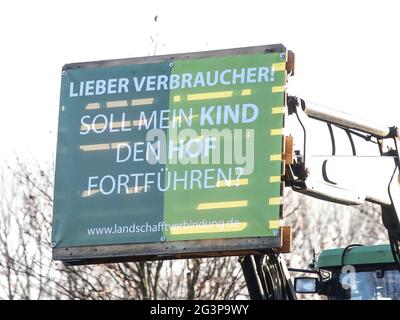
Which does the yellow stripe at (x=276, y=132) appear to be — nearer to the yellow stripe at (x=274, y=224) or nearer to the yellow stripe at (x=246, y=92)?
the yellow stripe at (x=246, y=92)

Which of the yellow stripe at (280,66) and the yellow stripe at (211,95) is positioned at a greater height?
the yellow stripe at (280,66)

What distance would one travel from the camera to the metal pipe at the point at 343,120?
13.1 meters

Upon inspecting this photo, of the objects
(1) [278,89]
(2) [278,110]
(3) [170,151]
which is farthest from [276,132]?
(3) [170,151]

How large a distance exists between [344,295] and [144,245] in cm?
255

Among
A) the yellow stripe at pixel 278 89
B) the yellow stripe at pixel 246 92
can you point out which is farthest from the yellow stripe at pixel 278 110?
the yellow stripe at pixel 246 92

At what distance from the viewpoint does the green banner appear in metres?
13.0

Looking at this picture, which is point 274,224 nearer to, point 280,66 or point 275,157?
point 275,157

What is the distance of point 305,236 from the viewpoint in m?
30.5

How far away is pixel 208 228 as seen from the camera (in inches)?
511

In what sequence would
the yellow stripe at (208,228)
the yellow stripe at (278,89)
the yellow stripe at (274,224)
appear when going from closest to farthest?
the yellow stripe at (274,224)
the yellow stripe at (208,228)
the yellow stripe at (278,89)

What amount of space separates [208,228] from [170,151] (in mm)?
862

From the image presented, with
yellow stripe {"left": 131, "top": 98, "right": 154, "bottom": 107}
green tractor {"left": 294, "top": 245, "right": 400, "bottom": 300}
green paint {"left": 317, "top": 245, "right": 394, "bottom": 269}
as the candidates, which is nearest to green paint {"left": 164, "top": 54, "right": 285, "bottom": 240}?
yellow stripe {"left": 131, "top": 98, "right": 154, "bottom": 107}

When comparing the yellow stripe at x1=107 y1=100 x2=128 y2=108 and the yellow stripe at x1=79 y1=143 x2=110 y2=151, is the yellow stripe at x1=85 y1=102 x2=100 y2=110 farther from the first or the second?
the yellow stripe at x1=79 y1=143 x2=110 y2=151

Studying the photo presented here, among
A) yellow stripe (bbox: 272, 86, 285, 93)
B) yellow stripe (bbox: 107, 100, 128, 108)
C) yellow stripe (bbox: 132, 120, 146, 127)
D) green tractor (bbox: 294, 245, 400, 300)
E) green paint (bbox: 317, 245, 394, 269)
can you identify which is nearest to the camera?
yellow stripe (bbox: 272, 86, 285, 93)
